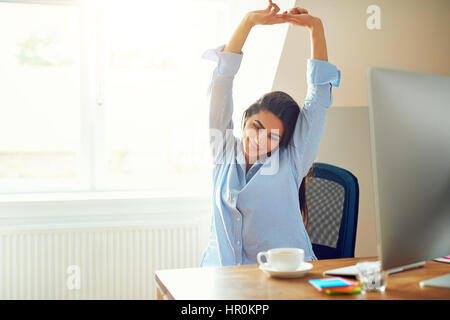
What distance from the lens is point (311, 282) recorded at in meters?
0.96

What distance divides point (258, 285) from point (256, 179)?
0.50 metres

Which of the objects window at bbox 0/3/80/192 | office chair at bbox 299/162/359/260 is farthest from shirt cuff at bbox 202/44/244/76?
window at bbox 0/3/80/192

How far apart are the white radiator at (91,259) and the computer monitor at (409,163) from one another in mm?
1722

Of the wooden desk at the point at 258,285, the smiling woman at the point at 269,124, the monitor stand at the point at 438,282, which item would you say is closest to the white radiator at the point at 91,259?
the smiling woman at the point at 269,124

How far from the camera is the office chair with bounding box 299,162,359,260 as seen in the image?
4.87 ft

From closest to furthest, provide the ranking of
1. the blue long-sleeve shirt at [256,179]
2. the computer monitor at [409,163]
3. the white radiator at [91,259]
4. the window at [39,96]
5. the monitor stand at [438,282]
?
the computer monitor at [409,163]
the monitor stand at [438,282]
the blue long-sleeve shirt at [256,179]
the white radiator at [91,259]
the window at [39,96]

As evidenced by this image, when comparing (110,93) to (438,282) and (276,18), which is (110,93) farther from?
(438,282)

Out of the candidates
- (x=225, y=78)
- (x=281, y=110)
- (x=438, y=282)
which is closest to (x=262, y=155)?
(x=281, y=110)

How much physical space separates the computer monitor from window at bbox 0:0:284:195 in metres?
1.61

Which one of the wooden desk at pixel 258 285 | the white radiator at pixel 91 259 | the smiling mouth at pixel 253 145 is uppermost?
the smiling mouth at pixel 253 145

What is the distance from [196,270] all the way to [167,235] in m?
1.41

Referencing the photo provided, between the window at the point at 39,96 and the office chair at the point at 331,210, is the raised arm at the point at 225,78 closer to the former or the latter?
the office chair at the point at 331,210

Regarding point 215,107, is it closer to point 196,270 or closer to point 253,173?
point 253,173

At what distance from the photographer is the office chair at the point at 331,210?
4.87 feet
